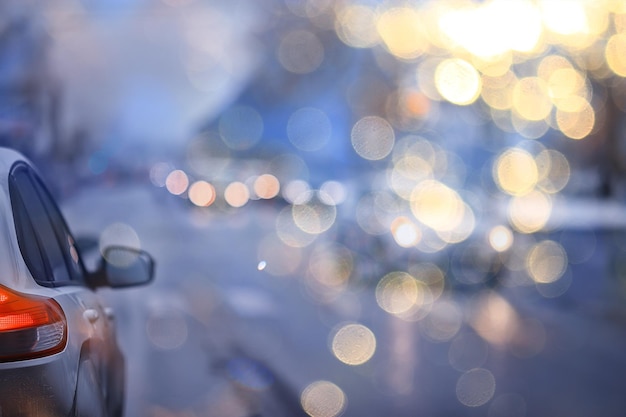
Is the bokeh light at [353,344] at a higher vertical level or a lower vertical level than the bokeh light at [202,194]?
higher

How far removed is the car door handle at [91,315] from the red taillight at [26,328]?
0.75 meters

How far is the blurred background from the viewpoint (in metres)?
8.93

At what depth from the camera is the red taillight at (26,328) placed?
125 inches

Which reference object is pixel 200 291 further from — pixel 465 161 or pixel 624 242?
pixel 465 161

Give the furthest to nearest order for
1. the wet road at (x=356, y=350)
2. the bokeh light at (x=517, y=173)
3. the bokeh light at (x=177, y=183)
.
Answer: the bokeh light at (x=177, y=183)
the bokeh light at (x=517, y=173)
the wet road at (x=356, y=350)

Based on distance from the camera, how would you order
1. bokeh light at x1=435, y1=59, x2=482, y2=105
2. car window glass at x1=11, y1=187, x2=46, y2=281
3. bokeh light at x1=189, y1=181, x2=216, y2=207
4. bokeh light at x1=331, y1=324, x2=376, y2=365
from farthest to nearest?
1. bokeh light at x1=189, y1=181, x2=216, y2=207
2. bokeh light at x1=435, y1=59, x2=482, y2=105
3. bokeh light at x1=331, y1=324, x2=376, y2=365
4. car window glass at x1=11, y1=187, x2=46, y2=281

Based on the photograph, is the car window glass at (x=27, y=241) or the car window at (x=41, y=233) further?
the car window at (x=41, y=233)

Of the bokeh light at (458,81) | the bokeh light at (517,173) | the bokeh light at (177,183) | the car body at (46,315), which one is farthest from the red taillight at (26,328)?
the bokeh light at (177,183)

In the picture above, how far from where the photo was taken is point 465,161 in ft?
120

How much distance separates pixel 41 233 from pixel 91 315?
404 mm

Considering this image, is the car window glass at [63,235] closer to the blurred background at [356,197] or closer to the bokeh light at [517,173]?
the blurred background at [356,197]

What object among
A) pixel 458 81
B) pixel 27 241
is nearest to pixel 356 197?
pixel 458 81

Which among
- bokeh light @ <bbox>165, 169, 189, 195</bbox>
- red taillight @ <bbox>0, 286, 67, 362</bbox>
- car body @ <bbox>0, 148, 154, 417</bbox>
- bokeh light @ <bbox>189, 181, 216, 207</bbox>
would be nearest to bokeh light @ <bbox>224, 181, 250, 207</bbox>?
bokeh light @ <bbox>189, 181, 216, 207</bbox>

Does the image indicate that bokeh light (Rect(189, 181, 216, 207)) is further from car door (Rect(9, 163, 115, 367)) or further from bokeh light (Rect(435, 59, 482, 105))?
car door (Rect(9, 163, 115, 367))
